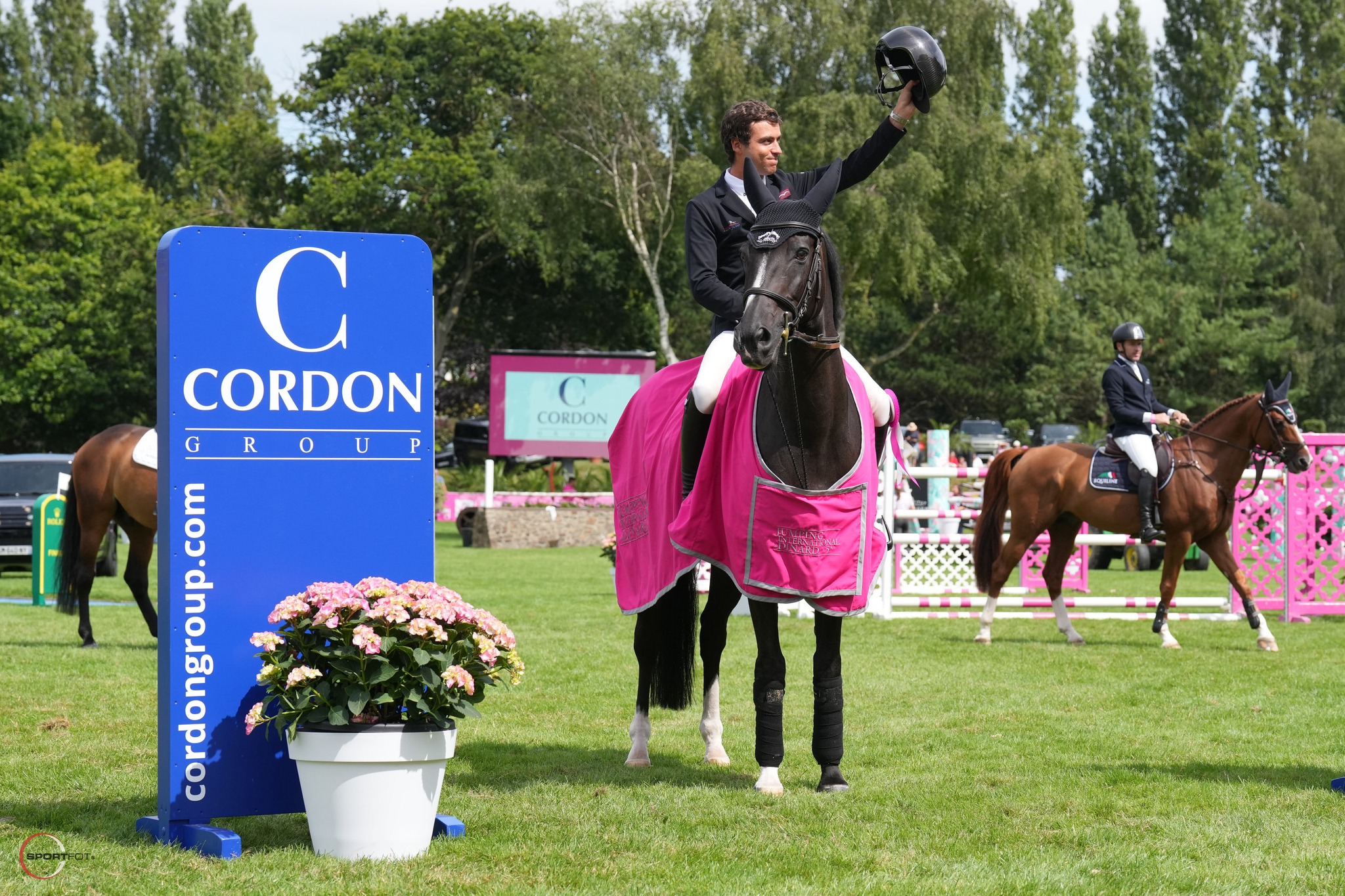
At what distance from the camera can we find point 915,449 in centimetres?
2058

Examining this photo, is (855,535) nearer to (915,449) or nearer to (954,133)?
(915,449)

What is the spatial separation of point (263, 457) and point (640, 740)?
7.68 ft

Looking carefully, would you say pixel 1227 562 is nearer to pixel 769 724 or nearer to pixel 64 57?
pixel 769 724

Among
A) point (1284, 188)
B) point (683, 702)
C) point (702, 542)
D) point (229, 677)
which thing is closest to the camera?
point (229, 677)

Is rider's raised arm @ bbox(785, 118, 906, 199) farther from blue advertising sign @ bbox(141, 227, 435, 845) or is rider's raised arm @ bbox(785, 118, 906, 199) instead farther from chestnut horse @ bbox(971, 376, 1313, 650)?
chestnut horse @ bbox(971, 376, 1313, 650)

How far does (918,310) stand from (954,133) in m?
19.2

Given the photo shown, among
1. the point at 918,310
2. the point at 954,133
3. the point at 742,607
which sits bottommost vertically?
the point at 742,607

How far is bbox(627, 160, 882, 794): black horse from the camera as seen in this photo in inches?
188

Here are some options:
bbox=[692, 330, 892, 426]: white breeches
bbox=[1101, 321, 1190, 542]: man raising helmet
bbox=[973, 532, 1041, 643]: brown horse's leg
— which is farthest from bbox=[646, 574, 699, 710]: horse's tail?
bbox=[1101, 321, 1190, 542]: man raising helmet

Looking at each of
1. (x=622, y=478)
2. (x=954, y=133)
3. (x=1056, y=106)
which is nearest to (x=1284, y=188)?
(x=1056, y=106)

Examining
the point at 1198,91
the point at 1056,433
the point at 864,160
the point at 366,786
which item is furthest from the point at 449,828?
the point at 1198,91

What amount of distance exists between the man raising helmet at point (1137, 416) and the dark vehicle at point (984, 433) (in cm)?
2918

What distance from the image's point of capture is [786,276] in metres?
4.81

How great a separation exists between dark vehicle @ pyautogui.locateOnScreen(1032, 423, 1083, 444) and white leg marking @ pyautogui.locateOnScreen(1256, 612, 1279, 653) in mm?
29634
